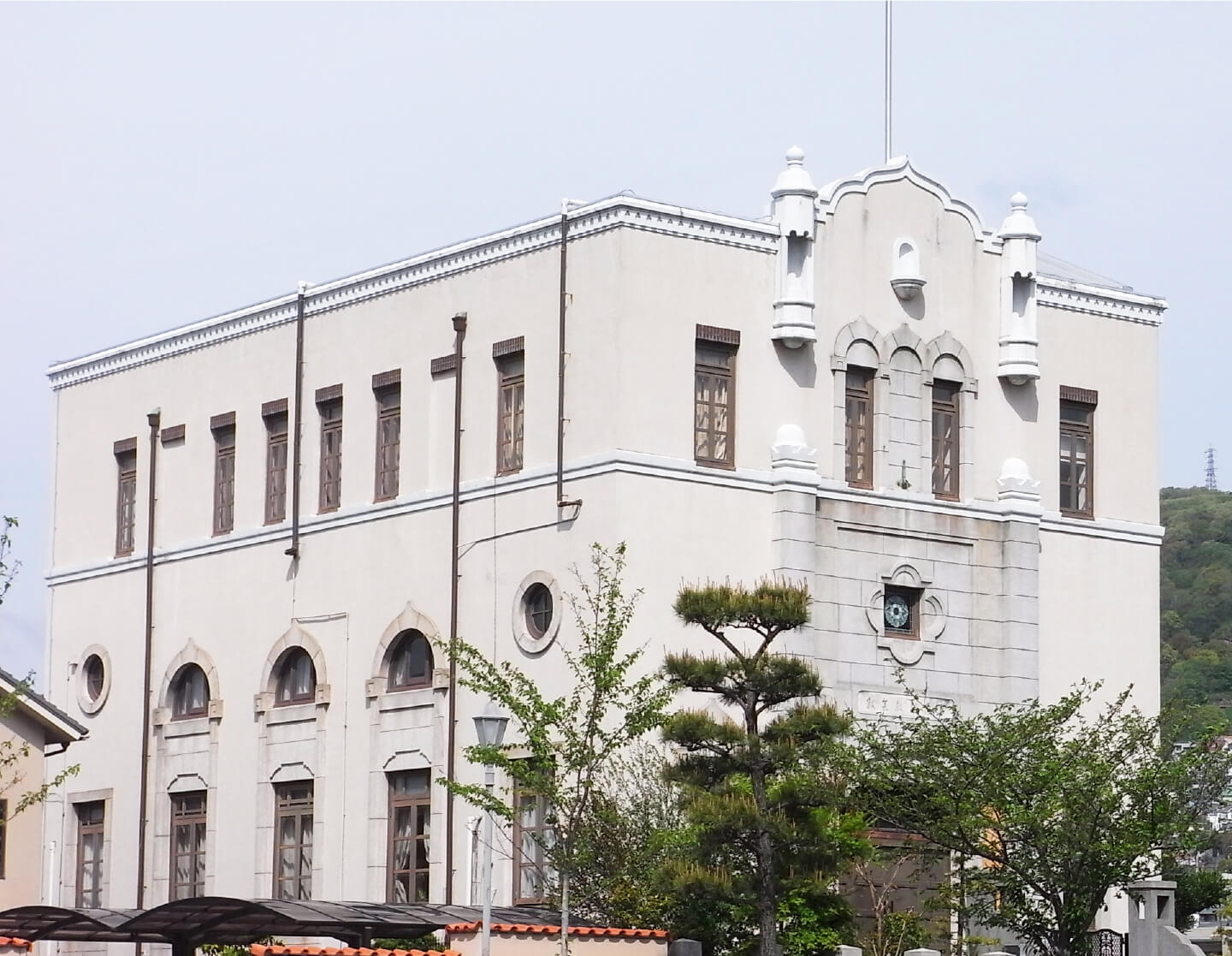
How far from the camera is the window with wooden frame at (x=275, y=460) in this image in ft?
162

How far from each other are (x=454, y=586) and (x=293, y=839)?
6.22 meters

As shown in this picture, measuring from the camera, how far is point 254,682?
49.1 metres

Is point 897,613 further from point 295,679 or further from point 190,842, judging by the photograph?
point 190,842

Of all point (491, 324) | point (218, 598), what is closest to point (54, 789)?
point (218, 598)

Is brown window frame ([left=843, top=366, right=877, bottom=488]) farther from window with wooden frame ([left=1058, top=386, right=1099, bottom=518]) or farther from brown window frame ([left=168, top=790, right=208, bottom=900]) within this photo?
brown window frame ([left=168, top=790, right=208, bottom=900])

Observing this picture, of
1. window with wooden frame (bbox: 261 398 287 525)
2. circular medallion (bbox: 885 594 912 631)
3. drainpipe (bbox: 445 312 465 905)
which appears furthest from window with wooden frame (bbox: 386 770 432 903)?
circular medallion (bbox: 885 594 912 631)

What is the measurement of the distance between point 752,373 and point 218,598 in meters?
11.8

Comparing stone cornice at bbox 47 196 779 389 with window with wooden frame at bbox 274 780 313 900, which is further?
window with wooden frame at bbox 274 780 313 900

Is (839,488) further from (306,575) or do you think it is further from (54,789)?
(54,789)

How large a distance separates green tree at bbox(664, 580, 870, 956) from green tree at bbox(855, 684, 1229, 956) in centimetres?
325

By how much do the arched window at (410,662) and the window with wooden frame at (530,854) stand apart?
3.43 metres

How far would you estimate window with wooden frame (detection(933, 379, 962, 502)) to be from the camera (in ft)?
151

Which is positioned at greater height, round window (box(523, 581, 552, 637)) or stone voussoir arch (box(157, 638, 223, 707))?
round window (box(523, 581, 552, 637))

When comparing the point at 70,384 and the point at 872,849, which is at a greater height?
the point at 70,384
